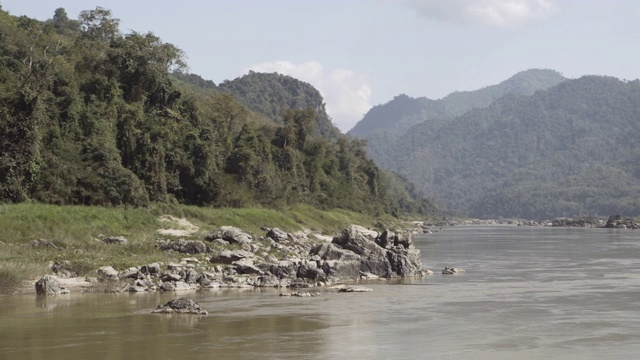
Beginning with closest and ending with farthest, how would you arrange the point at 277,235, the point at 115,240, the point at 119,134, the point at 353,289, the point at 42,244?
the point at 353,289 < the point at 42,244 < the point at 115,240 < the point at 277,235 < the point at 119,134

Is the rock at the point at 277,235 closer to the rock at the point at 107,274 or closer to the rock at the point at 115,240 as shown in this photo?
the rock at the point at 115,240

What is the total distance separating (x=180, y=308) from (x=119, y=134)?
39.4 metres

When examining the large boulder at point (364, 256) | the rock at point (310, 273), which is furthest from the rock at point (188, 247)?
the rock at point (310, 273)

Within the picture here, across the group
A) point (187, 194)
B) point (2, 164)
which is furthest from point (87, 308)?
point (187, 194)

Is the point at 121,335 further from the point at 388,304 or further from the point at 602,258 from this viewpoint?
the point at 602,258

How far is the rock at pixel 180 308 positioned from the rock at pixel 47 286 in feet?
24.4

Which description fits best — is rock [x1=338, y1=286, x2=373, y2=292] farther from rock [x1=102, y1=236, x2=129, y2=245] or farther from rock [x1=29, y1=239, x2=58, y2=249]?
rock [x1=29, y1=239, x2=58, y2=249]

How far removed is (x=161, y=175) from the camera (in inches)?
2613

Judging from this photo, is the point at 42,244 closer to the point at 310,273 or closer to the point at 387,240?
the point at 310,273

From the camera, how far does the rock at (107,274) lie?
36875 millimetres

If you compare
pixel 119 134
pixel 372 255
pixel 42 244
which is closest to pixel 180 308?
pixel 42 244

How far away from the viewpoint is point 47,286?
3456 cm

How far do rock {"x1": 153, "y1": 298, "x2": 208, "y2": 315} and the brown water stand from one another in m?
0.68

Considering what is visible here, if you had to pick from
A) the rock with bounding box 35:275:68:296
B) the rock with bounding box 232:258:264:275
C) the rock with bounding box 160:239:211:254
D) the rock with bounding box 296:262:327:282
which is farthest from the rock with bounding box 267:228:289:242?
the rock with bounding box 35:275:68:296
